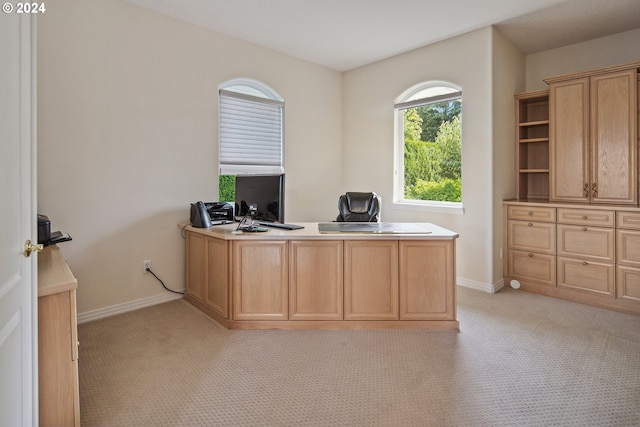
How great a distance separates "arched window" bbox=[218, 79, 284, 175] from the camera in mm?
4039

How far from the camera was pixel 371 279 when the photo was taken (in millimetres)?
2861

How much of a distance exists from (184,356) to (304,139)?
3167 millimetres

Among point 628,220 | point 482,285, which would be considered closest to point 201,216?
point 482,285

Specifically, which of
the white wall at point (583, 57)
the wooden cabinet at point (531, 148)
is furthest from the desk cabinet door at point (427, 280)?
the white wall at point (583, 57)

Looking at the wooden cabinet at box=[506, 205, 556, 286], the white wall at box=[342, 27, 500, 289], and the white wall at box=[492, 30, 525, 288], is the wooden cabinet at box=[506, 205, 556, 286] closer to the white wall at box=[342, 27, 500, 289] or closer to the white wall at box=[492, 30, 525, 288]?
the white wall at box=[492, 30, 525, 288]

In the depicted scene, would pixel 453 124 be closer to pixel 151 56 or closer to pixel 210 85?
pixel 210 85

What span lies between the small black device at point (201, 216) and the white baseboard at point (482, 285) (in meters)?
2.86

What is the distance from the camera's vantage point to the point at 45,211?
9.43 ft

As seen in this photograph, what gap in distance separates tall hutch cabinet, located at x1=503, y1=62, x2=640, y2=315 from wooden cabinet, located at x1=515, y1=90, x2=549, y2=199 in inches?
4.0

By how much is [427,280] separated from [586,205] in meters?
1.99

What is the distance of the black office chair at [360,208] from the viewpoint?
3.95 m

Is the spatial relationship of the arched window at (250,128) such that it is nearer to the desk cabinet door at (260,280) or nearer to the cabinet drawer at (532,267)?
the desk cabinet door at (260,280)

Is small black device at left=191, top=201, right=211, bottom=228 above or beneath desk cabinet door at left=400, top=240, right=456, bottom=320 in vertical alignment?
above

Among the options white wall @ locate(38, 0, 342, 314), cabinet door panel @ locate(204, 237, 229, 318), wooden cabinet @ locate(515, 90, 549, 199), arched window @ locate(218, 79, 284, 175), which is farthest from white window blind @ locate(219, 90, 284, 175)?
wooden cabinet @ locate(515, 90, 549, 199)
